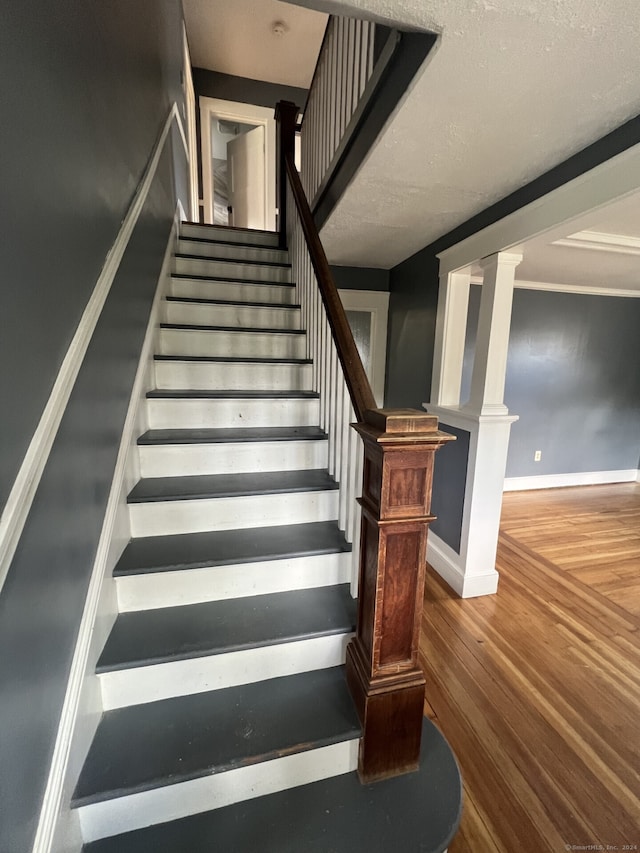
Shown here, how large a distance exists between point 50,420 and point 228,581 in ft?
2.76

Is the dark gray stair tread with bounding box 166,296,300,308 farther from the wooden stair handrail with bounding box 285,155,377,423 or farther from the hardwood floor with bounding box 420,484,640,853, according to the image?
the hardwood floor with bounding box 420,484,640,853

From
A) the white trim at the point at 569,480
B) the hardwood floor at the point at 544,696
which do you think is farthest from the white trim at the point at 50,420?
the white trim at the point at 569,480

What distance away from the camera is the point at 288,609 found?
1316mm

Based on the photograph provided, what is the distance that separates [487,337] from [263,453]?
56.4 inches

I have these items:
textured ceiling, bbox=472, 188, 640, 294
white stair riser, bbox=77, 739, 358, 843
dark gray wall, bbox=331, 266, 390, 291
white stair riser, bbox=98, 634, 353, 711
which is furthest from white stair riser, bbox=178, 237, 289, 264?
white stair riser, bbox=77, 739, 358, 843

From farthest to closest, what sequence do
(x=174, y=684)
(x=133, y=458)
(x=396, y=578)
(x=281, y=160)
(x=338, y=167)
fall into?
(x=281, y=160), (x=338, y=167), (x=133, y=458), (x=174, y=684), (x=396, y=578)

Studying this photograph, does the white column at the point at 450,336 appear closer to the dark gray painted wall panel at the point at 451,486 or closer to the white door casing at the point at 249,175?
the dark gray painted wall panel at the point at 451,486

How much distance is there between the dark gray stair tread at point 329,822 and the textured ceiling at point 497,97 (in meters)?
2.11

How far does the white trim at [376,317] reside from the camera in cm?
329

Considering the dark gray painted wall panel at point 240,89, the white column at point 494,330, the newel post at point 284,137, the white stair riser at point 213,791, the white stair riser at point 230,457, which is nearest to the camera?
the white stair riser at point 213,791

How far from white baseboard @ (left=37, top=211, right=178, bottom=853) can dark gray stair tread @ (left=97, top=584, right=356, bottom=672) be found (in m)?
0.08

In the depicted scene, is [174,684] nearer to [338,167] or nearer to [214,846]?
[214,846]

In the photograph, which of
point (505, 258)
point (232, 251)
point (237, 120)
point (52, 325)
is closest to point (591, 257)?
point (505, 258)

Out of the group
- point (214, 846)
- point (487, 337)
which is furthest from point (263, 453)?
point (487, 337)
